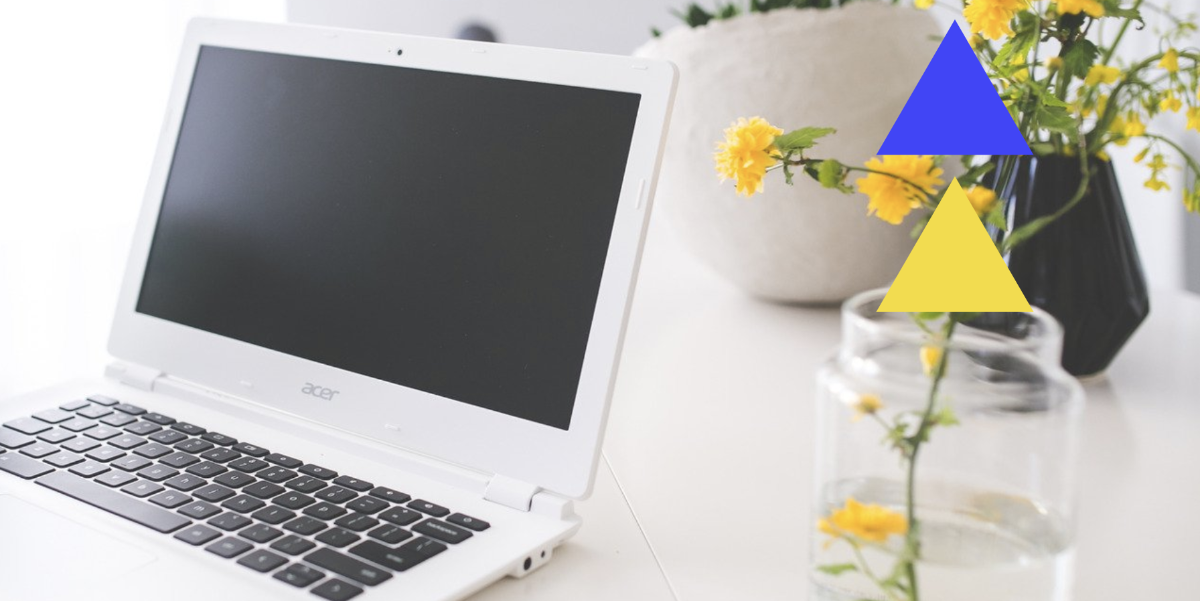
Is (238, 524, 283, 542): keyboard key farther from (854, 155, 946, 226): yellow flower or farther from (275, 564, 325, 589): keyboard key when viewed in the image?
(854, 155, 946, 226): yellow flower

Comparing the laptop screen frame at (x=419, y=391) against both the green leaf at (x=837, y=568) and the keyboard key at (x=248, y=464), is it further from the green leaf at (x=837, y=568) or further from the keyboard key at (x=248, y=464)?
the green leaf at (x=837, y=568)

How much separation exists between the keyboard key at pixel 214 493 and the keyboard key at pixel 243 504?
0.01 meters

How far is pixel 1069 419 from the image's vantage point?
43 centimetres

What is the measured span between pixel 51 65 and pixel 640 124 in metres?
1.57

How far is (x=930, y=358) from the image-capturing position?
0.41 m

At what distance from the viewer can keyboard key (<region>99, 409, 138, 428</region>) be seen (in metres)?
0.77

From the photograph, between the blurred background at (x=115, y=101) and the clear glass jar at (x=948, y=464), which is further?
the blurred background at (x=115, y=101)

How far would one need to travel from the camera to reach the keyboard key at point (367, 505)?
0.62m

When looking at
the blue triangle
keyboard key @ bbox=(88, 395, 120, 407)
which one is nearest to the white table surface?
keyboard key @ bbox=(88, 395, 120, 407)

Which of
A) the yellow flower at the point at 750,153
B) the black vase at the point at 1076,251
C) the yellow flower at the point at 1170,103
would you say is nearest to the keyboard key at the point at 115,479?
the yellow flower at the point at 750,153

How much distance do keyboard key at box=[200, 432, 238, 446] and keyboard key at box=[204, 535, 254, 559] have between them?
0.51 ft

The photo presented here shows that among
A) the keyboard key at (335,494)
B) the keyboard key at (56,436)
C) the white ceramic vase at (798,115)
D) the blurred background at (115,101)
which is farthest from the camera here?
the blurred background at (115,101)

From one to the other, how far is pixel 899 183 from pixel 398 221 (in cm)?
36

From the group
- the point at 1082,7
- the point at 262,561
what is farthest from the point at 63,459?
the point at 1082,7
